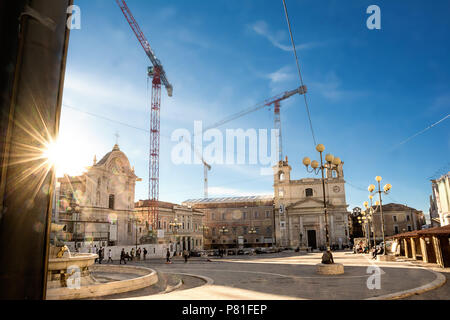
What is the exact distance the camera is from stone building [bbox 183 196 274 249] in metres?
69.1

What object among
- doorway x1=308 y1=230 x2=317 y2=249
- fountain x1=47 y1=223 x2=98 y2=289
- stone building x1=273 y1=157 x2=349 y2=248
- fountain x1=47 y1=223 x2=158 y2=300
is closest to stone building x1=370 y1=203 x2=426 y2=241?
stone building x1=273 y1=157 x2=349 y2=248

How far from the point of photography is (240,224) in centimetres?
7112

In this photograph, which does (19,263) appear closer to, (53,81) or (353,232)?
(53,81)

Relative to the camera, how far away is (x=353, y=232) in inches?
3607

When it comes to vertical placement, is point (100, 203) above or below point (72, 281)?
above

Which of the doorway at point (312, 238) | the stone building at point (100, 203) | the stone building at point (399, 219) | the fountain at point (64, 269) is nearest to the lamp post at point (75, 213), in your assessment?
the stone building at point (100, 203)

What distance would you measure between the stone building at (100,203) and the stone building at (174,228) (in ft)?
10.4

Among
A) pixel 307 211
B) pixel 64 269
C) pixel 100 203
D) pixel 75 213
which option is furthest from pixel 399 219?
pixel 64 269

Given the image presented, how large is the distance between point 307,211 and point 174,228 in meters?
24.9

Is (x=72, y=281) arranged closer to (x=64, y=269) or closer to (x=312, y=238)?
(x=64, y=269)
